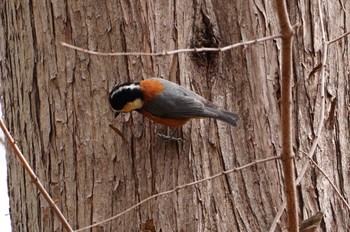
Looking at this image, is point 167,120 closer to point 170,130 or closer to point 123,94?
point 170,130

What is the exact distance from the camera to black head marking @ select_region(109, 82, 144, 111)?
2.75 metres

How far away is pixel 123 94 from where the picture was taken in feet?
9.14

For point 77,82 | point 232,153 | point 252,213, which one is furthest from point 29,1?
point 252,213

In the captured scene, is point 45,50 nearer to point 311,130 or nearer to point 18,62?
point 18,62

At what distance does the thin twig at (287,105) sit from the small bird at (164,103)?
503mm

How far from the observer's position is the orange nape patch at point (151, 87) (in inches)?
114

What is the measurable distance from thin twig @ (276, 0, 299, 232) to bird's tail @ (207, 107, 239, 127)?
0.50m

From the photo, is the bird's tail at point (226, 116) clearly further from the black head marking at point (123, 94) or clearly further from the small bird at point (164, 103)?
the black head marking at point (123, 94)

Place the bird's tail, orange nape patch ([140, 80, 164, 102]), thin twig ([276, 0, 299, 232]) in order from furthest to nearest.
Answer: orange nape patch ([140, 80, 164, 102]), the bird's tail, thin twig ([276, 0, 299, 232])

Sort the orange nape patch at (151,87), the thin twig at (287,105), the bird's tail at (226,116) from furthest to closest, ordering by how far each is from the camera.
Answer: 1. the orange nape patch at (151,87)
2. the bird's tail at (226,116)
3. the thin twig at (287,105)

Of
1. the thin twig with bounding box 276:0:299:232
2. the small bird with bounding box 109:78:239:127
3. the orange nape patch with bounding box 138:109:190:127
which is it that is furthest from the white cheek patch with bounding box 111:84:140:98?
the thin twig with bounding box 276:0:299:232

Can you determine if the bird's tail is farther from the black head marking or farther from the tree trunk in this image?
the black head marking

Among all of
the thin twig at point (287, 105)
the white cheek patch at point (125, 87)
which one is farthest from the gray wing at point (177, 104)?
the thin twig at point (287, 105)

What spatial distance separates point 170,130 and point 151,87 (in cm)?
23
